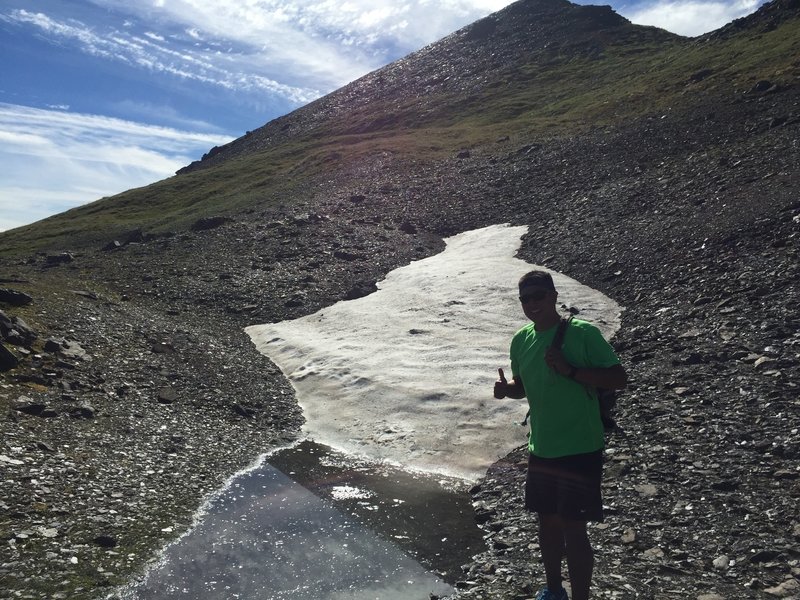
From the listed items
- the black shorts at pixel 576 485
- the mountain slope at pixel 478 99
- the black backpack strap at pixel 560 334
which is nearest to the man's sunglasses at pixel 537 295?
the black backpack strap at pixel 560 334

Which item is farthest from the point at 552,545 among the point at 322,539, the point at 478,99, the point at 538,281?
the point at 478,99

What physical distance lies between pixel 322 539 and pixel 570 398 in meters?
7.42

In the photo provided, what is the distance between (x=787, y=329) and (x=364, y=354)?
553 inches

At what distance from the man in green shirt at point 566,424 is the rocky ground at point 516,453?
8.57 ft

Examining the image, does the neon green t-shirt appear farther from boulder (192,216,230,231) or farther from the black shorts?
boulder (192,216,230,231)

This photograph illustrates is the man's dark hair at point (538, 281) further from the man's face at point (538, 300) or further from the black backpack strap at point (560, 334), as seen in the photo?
the black backpack strap at point (560, 334)

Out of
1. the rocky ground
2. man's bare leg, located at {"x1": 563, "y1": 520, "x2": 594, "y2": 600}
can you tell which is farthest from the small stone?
man's bare leg, located at {"x1": 563, "y1": 520, "x2": 594, "y2": 600}

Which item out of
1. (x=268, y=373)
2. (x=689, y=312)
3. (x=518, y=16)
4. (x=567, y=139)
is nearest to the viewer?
(x=689, y=312)

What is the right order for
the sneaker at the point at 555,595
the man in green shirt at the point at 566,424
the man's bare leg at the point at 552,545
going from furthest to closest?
the sneaker at the point at 555,595, the man's bare leg at the point at 552,545, the man in green shirt at the point at 566,424

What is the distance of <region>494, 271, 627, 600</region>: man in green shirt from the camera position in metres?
7.24

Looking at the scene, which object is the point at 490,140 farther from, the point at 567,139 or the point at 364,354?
the point at 364,354

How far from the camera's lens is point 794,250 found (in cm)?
2347

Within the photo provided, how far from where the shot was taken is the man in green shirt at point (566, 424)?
7238 mm

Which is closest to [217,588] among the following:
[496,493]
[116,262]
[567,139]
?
[496,493]
